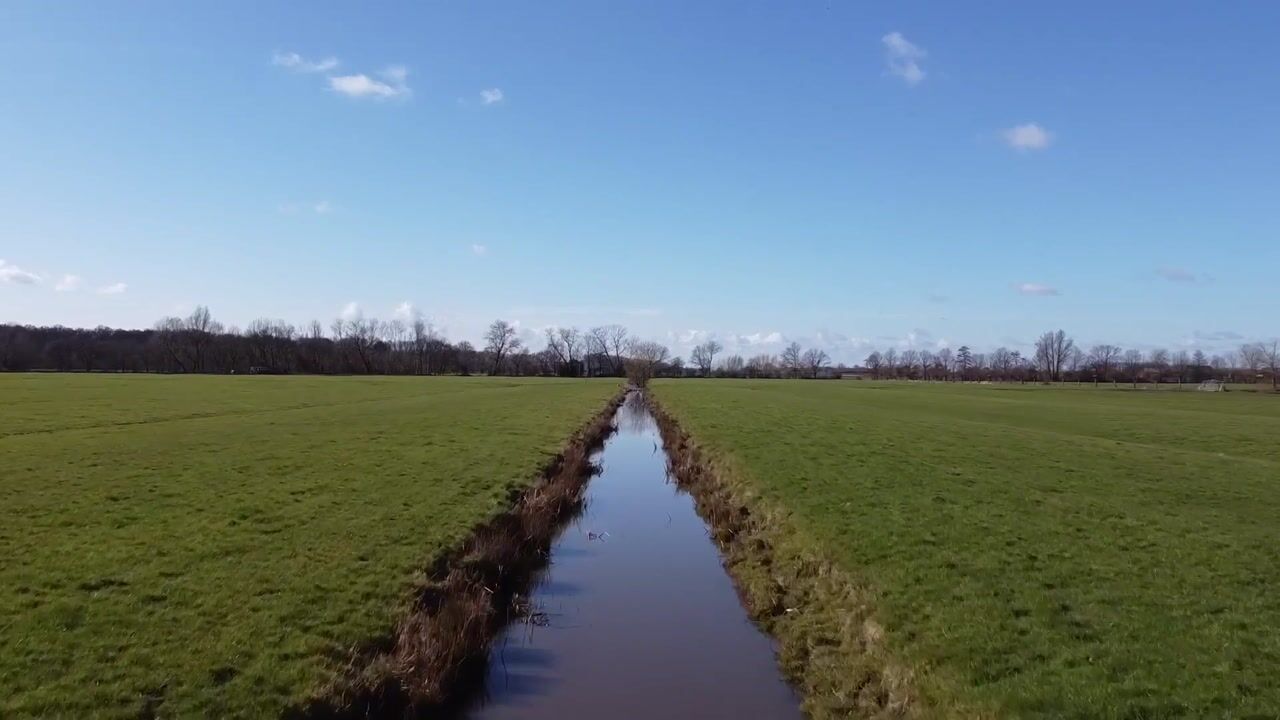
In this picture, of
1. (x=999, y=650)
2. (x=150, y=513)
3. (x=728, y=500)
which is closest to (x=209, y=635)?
(x=150, y=513)

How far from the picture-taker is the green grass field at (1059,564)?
7.20 meters

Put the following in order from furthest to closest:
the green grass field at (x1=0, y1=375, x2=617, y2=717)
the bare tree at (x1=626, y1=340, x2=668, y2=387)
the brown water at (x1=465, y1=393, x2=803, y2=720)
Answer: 1. the bare tree at (x1=626, y1=340, x2=668, y2=387)
2. the brown water at (x1=465, y1=393, x2=803, y2=720)
3. the green grass field at (x1=0, y1=375, x2=617, y2=717)

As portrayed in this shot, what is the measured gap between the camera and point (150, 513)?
1366cm

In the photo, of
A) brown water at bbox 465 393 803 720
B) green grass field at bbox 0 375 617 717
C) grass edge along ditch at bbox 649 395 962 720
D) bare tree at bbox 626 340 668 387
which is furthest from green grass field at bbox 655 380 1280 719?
bare tree at bbox 626 340 668 387

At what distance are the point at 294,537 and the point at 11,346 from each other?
168 m

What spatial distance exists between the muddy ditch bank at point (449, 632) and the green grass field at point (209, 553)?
288 millimetres

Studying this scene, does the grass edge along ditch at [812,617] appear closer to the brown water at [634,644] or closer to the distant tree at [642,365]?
the brown water at [634,644]

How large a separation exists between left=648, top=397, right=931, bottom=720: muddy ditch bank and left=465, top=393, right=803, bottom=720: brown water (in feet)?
1.05

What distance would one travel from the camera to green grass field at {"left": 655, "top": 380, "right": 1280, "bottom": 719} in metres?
7.20

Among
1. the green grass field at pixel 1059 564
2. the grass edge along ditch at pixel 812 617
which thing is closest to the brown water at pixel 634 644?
the grass edge along ditch at pixel 812 617

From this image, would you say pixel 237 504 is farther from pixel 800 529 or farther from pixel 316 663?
pixel 800 529

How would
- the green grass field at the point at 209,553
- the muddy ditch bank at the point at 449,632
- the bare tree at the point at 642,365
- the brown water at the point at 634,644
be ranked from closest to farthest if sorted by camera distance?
the green grass field at the point at 209,553 → the muddy ditch bank at the point at 449,632 → the brown water at the point at 634,644 → the bare tree at the point at 642,365

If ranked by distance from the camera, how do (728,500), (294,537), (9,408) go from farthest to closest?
(9,408) → (728,500) → (294,537)

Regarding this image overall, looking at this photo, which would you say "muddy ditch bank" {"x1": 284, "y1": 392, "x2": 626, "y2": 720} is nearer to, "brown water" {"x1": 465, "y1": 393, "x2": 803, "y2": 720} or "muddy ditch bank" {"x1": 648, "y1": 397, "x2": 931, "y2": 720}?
"brown water" {"x1": 465, "y1": 393, "x2": 803, "y2": 720}
